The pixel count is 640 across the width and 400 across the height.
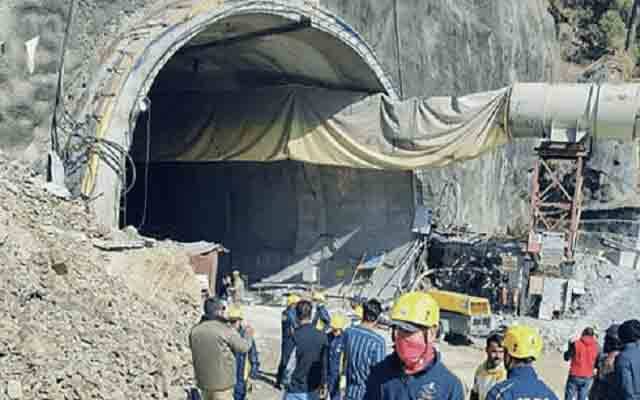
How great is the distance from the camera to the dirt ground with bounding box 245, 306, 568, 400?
15219 mm

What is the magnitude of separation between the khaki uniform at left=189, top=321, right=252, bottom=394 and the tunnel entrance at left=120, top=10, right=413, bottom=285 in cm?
1312

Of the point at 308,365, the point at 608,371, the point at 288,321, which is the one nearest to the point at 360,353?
the point at 308,365

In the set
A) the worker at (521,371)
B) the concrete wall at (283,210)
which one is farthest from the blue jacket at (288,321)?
the concrete wall at (283,210)

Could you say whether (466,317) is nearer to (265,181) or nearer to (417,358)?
(265,181)

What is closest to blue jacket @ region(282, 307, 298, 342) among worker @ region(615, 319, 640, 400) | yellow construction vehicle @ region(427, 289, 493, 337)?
worker @ region(615, 319, 640, 400)

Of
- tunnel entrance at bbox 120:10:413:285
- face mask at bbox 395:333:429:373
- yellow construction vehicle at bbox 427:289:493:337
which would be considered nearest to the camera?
face mask at bbox 395:333:429:373

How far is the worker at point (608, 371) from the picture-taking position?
6859 mm

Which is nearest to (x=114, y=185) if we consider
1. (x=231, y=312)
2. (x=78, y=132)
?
(x=78, y=132)

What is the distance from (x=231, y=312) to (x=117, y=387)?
5.03 feet

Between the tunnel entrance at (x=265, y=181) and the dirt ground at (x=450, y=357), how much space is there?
412cm

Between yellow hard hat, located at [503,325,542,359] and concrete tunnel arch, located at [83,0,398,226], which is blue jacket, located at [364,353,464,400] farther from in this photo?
concrete tunnel arch, located at [83,0,398,226]

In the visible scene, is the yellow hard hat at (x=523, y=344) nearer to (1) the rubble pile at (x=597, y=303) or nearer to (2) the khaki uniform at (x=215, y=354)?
(2) the khaki uniform at (x=215, y=354)

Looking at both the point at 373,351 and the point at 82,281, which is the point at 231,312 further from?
the point at 373,351

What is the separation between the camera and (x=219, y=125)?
2281 centimetres
